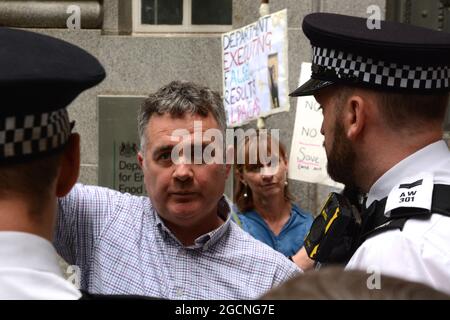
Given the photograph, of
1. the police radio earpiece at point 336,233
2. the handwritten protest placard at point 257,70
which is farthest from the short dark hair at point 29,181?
the handwritten protest placard at point 257,70

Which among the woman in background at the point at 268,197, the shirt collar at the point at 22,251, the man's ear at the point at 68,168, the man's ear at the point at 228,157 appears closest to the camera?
the shirt collar at the point at 22,251

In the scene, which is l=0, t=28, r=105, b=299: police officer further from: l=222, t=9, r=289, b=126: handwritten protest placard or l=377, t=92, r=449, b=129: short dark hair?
l=222, t=9, r=289, b=126: handwritten protest placard

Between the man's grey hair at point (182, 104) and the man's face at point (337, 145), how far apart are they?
1.43 feet

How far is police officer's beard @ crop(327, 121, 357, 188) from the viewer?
3.14 m

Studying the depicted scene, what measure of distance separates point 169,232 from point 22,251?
1.37 m

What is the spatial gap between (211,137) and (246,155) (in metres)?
2.51

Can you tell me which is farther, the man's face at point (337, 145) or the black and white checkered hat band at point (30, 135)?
the man's face at point (337, 145)

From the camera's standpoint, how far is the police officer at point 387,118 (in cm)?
288

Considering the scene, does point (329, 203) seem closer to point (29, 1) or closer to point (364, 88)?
point (364, 88)

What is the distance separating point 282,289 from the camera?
5.06ft

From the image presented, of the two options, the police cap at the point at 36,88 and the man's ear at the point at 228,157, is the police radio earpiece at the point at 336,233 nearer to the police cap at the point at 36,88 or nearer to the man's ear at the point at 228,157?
the man's ear at the point at 228,157

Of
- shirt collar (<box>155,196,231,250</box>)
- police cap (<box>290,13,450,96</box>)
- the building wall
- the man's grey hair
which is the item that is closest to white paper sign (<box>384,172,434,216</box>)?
police cap (<box>290,13,450,96</box>)
